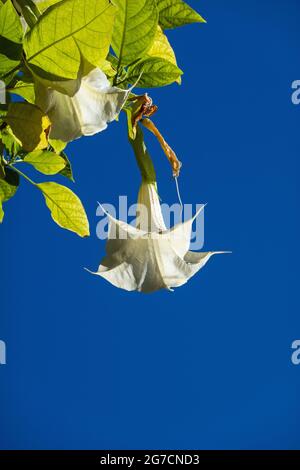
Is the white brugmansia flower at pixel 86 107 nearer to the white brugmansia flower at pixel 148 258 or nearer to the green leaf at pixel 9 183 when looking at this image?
the white brugmansia flower at pixel 148 258

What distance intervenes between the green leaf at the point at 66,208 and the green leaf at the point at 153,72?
4.3 inches

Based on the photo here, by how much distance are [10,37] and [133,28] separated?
0.06 metres

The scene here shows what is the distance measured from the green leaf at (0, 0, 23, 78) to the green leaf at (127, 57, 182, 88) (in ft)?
0.23

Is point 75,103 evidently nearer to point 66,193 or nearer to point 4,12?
point 4,12

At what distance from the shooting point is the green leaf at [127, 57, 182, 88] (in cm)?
31

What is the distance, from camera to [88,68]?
0.71 ft

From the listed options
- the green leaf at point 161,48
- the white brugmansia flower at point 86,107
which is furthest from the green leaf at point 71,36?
the green leaf at point 161,48

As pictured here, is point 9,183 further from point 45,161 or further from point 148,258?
point 148,258

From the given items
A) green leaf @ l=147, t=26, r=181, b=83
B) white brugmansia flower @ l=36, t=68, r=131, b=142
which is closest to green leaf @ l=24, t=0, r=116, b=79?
white brugmansia flower @ l=36, t=68, r=131, b=142

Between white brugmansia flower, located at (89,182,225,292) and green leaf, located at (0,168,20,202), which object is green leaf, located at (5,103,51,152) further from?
green leaf, located at (0,168,20,202)

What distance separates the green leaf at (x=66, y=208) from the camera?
15.6 inches

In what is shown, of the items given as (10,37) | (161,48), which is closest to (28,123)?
(10,37)

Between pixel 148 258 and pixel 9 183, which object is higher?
pixel 9 183

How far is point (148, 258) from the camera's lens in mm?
271
